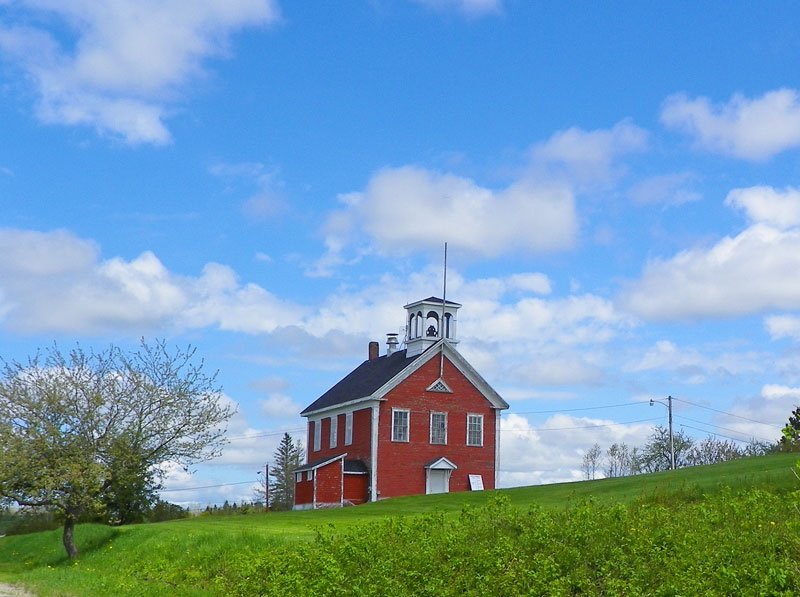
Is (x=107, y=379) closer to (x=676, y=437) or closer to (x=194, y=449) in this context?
(x=194, y=449)

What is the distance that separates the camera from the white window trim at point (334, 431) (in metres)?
53.3

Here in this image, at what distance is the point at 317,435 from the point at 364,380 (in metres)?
5.44

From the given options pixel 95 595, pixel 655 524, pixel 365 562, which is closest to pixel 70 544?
pixel 95 595

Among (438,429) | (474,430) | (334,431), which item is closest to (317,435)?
(334,431)

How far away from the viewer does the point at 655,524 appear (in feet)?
50.8

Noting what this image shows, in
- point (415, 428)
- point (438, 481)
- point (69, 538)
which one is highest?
point (415, 428)

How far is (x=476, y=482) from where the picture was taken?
166ft

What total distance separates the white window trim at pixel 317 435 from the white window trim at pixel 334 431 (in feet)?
6.44

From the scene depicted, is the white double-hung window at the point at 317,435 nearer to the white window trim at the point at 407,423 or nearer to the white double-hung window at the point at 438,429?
the white window trim at the point at 407,423

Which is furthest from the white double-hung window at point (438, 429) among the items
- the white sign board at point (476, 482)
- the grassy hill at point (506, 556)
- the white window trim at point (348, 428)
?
the grassy hill at point (506, 556)

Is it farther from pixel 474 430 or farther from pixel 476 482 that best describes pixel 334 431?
pixel 476 482

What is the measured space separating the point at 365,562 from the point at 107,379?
15.5 meters

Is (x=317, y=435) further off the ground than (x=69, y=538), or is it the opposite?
(x=317, y=435)

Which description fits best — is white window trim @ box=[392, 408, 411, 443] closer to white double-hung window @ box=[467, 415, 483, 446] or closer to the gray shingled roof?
the gray shingled roof
